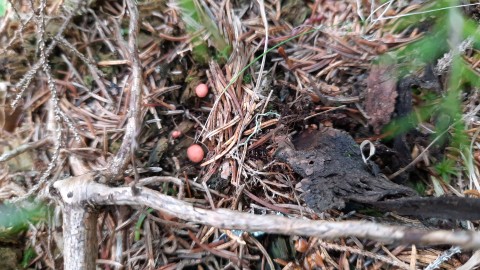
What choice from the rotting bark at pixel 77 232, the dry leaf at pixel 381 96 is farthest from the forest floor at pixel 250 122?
the rotting bark at pixel 77 232

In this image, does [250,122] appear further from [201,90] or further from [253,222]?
[253,222]

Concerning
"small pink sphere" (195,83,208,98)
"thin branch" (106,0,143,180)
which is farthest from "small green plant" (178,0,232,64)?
"thin branch" (106,0,143,180)

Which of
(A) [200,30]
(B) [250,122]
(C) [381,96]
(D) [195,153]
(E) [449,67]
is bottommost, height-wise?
(D) [195,153]

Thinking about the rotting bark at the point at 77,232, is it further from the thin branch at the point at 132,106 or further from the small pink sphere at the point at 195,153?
the small pink sphere at the point at 195,153

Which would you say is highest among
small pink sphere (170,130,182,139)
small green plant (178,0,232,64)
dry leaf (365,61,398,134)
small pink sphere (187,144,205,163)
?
small green plant (178,0,232,64)

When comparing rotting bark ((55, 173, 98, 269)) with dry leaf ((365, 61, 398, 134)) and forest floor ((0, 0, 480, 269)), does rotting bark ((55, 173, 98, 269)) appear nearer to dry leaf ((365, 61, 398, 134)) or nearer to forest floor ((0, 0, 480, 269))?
forest floor ((0, 0, 480, 269))

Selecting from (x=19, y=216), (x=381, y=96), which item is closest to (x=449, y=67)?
(x=381, y=96)

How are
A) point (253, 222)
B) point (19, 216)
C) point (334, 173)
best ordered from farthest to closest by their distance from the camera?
point (19, 216)
point (334, 173)
point (253, 222)
